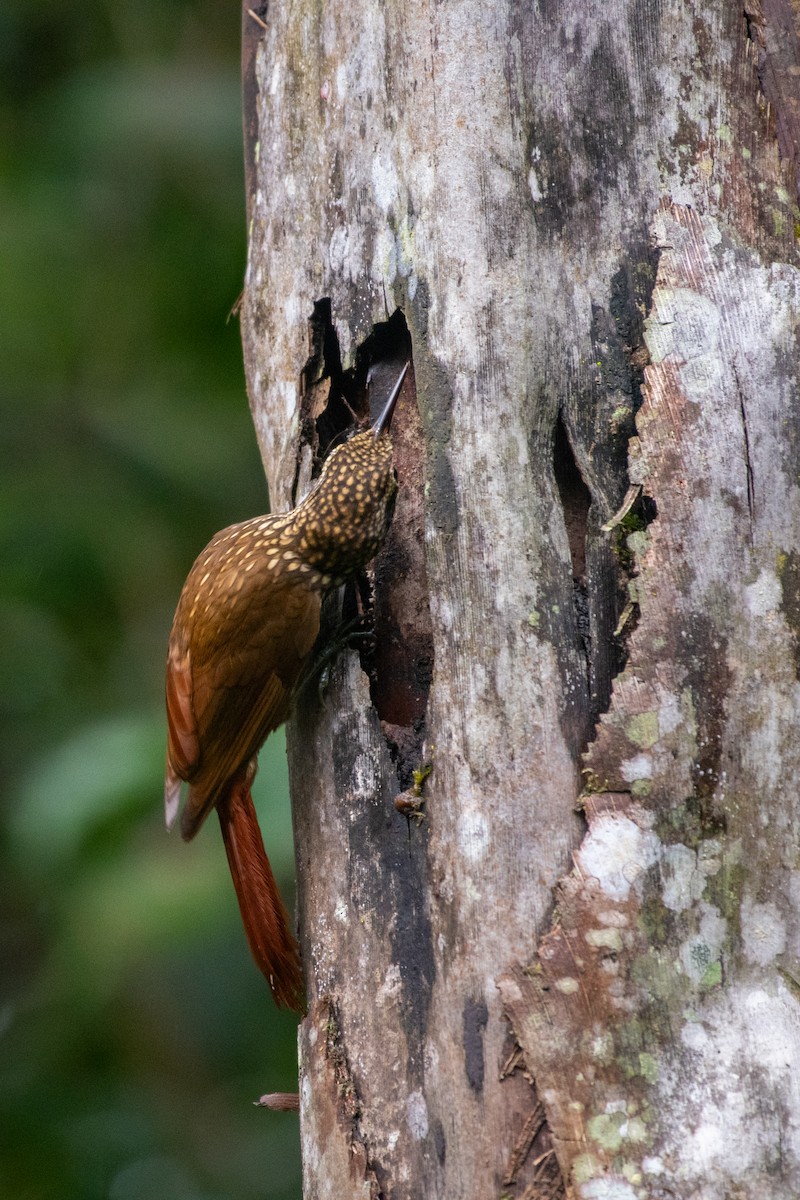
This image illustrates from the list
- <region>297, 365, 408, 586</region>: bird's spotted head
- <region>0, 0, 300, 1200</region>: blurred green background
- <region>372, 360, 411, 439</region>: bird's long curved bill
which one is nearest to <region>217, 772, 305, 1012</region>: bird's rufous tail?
<region>297, 365, 408, 586</region>: bird's spotted head

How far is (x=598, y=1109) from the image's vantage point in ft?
5.30

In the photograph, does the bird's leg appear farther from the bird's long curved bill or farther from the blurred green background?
the blurred green background

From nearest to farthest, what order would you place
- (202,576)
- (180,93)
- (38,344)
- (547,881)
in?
1. (547,881)
2. (202,576)
3. (180,93)
4. (38,344)

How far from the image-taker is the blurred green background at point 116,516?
157 inches

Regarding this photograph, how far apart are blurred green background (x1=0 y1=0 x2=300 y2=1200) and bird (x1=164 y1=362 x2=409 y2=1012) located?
1.10 m

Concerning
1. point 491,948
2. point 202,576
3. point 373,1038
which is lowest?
point 373,1038

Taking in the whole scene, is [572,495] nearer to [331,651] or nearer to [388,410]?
[388,410]

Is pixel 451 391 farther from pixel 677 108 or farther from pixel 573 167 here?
pixel 677 108

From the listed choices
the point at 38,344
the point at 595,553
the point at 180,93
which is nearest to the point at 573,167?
the point at 595,553

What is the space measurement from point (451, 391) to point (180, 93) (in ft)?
9.58

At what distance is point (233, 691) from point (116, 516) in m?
2.33

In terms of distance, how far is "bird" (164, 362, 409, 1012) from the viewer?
2.25m

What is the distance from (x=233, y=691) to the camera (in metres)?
2.42

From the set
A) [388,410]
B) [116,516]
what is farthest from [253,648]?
[116,516]
